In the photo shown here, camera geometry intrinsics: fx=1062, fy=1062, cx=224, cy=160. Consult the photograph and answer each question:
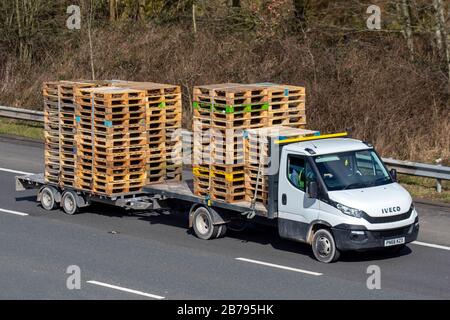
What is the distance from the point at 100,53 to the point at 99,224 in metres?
17.0

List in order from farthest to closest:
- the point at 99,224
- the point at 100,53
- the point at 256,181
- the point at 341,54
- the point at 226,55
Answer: the point at 100,53 → the point at 226,55 → the point at 341,54 → the point at 99,224 → the point at 256,181

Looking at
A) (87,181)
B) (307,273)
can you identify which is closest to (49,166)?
(87,181)

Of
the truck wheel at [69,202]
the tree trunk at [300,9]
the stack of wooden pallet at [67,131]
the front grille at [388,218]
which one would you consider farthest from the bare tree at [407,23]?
the front grille at [388,218]

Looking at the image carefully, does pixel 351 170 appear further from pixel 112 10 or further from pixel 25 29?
pixel 112 10

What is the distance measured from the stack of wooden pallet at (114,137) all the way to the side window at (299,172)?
3.72 metres

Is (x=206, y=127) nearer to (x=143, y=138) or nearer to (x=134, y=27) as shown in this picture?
(x=143, y=138)

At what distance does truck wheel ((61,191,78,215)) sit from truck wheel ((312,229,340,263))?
567 centimetres

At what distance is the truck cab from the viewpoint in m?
16.5

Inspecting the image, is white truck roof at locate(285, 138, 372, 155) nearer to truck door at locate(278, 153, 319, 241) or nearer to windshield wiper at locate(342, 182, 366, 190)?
truck door at locate(278, 153, 319, 241)

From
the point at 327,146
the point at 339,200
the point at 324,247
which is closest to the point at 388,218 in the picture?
the point at 339,200

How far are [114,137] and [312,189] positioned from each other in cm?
469

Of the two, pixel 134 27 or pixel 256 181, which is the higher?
pixel 134 27

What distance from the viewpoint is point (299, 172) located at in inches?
682

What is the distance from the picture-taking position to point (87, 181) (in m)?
20.4
